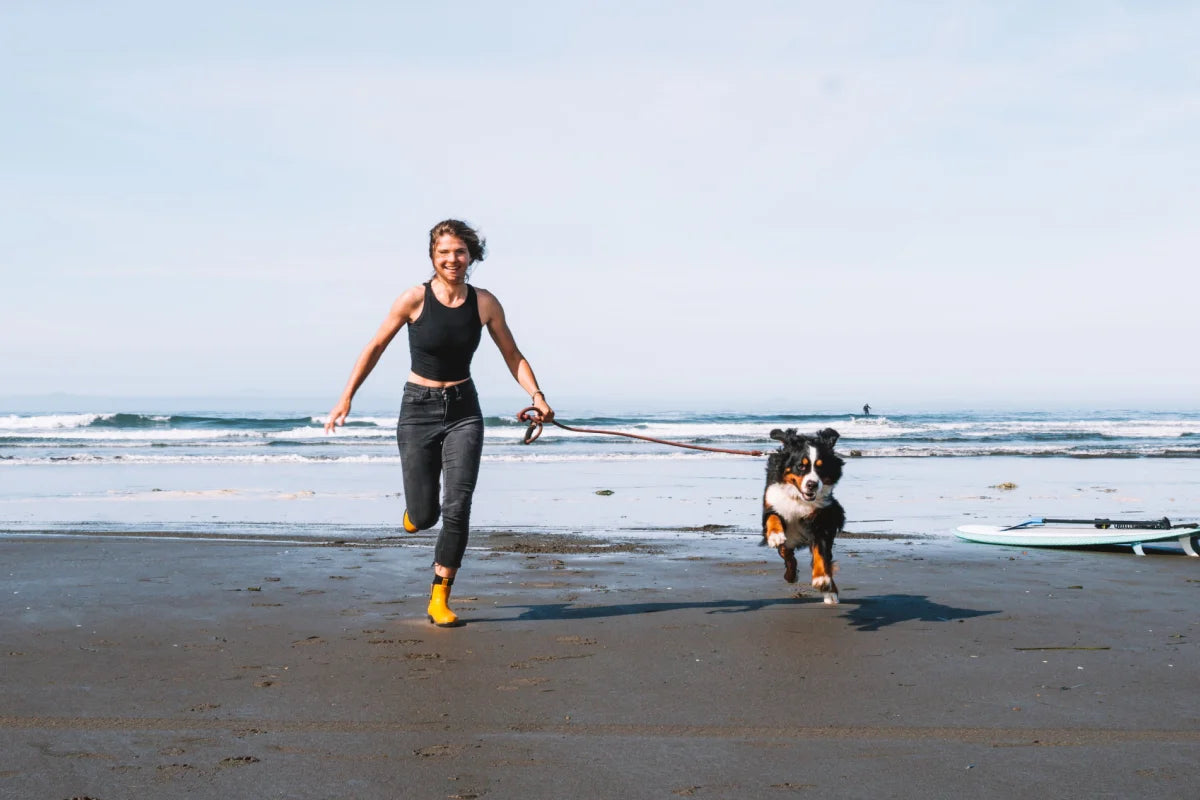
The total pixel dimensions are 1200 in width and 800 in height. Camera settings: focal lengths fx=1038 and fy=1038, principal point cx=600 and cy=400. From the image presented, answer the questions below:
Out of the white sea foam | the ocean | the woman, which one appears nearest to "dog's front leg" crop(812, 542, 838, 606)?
the ocean

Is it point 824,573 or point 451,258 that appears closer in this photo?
point 451,258

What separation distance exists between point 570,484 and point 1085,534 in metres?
8.93

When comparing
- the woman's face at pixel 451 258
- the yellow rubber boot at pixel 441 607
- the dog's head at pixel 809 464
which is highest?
the woman's face at pixel 451 258

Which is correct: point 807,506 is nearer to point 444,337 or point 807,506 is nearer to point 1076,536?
point 444,337

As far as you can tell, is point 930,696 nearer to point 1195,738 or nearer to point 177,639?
point 1195,738

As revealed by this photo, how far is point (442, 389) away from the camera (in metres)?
5.50

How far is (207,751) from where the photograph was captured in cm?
334

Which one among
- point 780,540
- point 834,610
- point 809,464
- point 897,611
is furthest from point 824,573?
point 809,464

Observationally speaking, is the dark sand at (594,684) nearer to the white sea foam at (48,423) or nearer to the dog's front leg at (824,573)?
the dog's front leg at (824,573)

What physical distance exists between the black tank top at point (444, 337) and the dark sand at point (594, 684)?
4.51ft

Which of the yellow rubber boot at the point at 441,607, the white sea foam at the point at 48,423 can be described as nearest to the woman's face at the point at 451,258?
the yellow rubber boot at the point at 441,607

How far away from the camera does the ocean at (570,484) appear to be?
11.2 m

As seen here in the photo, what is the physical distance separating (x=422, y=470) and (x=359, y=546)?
141 inches

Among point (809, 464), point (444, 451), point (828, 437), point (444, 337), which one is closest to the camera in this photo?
point (444, 337)
